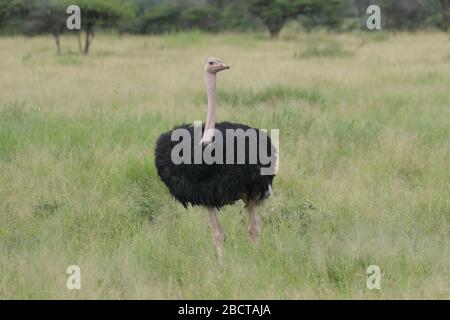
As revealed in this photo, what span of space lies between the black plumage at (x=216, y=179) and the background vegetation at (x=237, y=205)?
1.07 ft

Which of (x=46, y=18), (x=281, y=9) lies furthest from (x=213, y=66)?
(x=281, y=9)

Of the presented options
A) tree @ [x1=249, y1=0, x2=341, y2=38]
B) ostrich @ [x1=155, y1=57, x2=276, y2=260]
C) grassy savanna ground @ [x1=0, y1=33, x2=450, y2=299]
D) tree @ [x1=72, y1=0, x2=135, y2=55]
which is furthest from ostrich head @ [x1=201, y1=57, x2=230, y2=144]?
tree @ [x1=249, y1=0, x2=341, y2=38]

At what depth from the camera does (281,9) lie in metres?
26.5

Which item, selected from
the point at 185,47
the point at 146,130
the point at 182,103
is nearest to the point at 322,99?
the point at 182,103

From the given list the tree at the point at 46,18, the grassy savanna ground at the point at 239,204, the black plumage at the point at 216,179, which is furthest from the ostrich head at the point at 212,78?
the tree at the point at 46,18

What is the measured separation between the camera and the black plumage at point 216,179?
4.32 meters

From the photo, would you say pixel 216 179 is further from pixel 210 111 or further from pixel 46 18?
pixel 46 18

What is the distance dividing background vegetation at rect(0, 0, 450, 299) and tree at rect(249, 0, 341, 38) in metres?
14.4

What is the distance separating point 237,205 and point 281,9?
71.8 ft

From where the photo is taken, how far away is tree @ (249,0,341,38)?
86.1ft

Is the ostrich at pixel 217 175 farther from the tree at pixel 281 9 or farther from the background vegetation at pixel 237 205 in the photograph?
the tree at pixel 281 9

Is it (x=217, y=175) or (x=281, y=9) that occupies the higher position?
(x=281, y=9)

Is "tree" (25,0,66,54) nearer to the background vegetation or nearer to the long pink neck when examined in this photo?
the background vegetation

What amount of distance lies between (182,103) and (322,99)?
5.75ft
